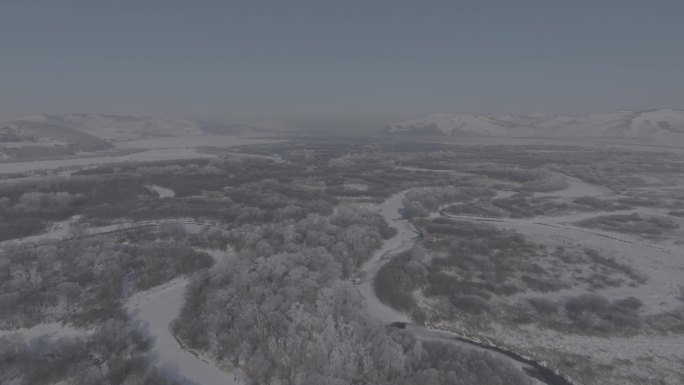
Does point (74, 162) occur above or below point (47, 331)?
above

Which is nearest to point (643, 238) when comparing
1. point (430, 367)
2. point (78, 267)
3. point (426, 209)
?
point (426, 209)

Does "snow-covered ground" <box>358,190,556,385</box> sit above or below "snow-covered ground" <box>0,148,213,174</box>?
below

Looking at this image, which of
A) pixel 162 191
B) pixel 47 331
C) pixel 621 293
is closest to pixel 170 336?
pixel 47 331

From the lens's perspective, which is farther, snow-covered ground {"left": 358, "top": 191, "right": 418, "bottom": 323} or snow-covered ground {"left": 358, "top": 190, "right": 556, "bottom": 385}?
snow-covered ground {"left": 358, "top": 191, "right": 418, "bottom": 323}

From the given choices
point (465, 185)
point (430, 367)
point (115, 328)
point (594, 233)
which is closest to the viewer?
point (430, 367)

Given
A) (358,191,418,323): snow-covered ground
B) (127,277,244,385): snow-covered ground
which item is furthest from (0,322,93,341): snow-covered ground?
(358,191,418,323): snow-covered ground

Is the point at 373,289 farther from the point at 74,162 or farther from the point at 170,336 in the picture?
the point at 74,162

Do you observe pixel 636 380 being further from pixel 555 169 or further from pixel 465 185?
pixel 555 169

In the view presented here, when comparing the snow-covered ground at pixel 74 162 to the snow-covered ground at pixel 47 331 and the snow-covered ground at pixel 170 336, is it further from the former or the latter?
the snow-covered ground at pixel 47 331

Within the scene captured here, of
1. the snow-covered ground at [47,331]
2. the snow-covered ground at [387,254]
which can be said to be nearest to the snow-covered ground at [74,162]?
the snow-covered ground at [387,254]

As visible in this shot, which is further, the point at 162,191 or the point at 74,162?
the point at 74,162

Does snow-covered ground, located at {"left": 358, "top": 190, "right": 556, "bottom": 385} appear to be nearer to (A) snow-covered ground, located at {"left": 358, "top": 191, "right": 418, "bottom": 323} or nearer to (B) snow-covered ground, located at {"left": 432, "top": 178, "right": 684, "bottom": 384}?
(A) snow-covered ground, located at {"left": 358, "top": 191, "right": 418, "bottom": 323}
